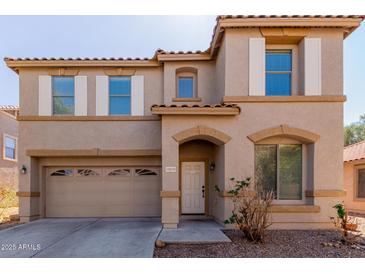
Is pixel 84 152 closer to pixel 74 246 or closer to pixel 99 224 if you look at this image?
pixel 99 224

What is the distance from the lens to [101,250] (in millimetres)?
5914

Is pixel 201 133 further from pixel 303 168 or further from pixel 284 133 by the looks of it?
pixel 303 168

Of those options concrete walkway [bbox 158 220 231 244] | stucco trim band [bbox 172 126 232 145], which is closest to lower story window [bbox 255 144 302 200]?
stucco trim band [bbox 172 126 232 145]

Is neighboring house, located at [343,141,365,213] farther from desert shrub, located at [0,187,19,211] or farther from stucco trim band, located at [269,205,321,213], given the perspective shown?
desert shrub, located at [0,187,19,211]

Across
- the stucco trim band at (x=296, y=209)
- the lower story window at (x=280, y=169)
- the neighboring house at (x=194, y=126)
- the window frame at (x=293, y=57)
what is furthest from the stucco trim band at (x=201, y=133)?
the window frame at (x=293, y=57)

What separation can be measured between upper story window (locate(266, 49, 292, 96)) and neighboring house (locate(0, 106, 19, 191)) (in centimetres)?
1735

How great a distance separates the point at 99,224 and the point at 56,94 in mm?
5843

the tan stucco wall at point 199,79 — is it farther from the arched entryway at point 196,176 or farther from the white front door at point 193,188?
the white front door at point 193,188

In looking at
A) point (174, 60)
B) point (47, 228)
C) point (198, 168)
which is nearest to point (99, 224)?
point (47, 228)

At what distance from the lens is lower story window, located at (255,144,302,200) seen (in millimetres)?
8289

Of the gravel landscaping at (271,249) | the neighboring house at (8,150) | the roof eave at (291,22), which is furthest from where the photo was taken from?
the neighboring house at (8,150)

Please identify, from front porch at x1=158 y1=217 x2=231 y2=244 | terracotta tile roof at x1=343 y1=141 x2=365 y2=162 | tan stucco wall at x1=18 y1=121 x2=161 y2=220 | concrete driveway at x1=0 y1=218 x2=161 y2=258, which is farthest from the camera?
terracotta tile roof at x1=343 y1=141 x2=365 y2=162

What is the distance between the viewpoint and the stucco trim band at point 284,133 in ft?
26.1

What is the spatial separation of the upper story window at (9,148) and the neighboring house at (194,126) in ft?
30.2
